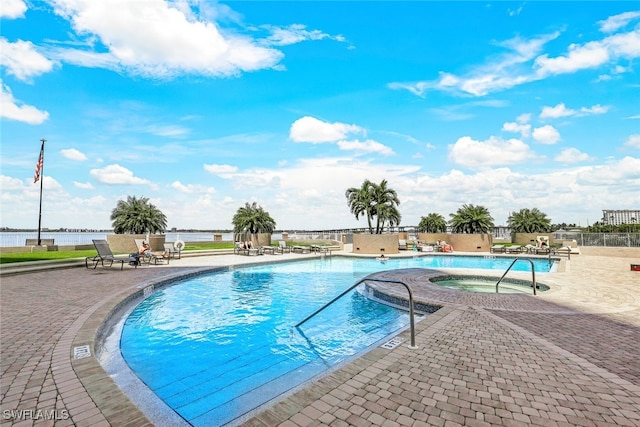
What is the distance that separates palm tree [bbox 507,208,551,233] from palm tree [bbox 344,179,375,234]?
60.0ft

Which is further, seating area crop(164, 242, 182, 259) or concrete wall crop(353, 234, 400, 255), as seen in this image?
concrete wall crop(353, 234, 400, 255)

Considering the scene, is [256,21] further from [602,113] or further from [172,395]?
[602,113]

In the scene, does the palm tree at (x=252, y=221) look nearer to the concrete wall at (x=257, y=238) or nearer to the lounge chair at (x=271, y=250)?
the concrete wall at (x=257, y=238)

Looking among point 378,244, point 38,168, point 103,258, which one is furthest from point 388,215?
point 38,168

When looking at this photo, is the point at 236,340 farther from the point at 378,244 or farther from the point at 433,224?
the point at 433,224

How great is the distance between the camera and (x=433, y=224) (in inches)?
1682

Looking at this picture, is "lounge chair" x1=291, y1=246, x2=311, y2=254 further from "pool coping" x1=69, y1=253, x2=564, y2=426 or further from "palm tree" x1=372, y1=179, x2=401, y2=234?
"pool coping" x1=69, y1=253, x2=564, y2=426

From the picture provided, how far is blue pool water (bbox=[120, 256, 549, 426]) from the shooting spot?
387cm

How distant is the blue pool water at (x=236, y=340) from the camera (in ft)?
12.7

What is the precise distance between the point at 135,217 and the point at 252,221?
8995 mm

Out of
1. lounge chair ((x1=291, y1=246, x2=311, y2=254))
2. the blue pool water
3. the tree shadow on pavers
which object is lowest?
the blue pool water

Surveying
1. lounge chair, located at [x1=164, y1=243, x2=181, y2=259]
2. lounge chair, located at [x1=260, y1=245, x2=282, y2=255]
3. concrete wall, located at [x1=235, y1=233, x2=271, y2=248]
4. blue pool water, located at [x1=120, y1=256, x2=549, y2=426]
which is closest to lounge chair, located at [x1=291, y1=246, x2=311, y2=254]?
lounge chair, located at [x1=260, y1=245, x2=282, y2=255]

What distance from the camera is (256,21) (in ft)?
39.5

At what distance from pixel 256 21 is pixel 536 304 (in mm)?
13216
